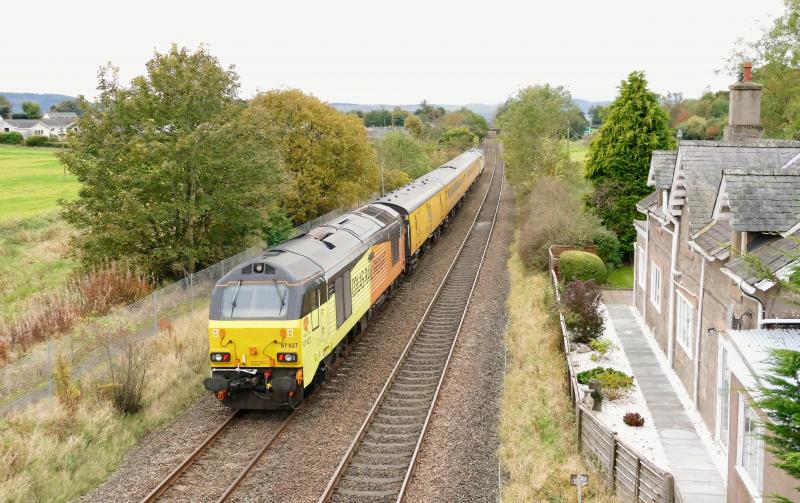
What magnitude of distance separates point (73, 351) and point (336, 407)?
6.03 meters

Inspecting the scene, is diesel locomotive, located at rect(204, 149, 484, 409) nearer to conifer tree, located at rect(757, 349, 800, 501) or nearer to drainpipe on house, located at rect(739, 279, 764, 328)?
drainpipe on house, located at rect(739, 279, 764, 328)

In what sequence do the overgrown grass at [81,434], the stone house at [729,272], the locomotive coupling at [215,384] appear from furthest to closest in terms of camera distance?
the locomotive coupling at [215,384] < the overgrown grass at [81,434] < the stone house at [729,272]

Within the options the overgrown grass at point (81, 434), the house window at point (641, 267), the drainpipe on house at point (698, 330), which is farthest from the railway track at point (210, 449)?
the house window at point (641, 267)

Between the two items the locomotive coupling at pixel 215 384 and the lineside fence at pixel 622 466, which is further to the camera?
the locomotive coupling at pixel 215 384

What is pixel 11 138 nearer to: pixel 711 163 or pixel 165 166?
pixel 165 166

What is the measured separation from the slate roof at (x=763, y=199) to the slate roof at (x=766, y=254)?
0.27 metres

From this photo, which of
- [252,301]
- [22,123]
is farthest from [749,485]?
[22,123]

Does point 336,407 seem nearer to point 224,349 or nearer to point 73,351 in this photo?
point 224,349

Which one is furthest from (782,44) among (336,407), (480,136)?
(480,136)

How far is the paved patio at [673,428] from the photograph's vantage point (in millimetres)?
11000

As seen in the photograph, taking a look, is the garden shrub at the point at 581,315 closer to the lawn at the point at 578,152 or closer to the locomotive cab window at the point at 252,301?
the locomotive cab window at the point at 252,301

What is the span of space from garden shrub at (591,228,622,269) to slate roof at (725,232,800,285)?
1570 cm

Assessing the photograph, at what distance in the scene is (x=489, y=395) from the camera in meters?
15.0

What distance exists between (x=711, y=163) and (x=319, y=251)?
880 cm
